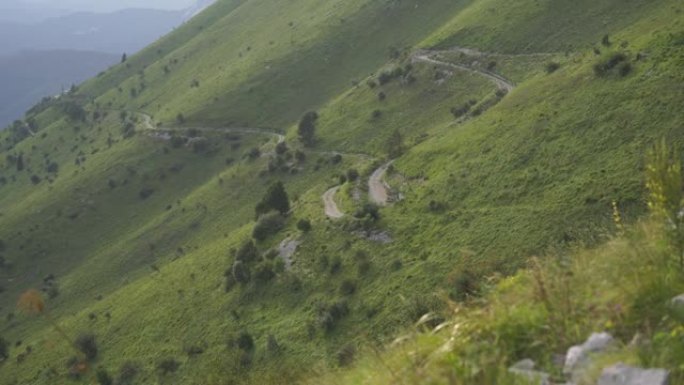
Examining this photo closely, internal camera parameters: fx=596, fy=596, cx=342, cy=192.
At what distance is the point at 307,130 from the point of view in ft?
432

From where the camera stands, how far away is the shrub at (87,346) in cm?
8400

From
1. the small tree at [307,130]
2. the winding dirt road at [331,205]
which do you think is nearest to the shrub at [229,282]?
the winding dirt road at [331,205]

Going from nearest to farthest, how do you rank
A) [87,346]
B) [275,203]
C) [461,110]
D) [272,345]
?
[272,345] < [87,346] < [275,203] < [461,110]

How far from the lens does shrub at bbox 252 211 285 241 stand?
8688 centimetres

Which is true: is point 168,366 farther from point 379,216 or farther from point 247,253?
point 379,216

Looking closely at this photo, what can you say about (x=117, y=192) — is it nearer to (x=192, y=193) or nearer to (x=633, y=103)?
(x=192, y=193)

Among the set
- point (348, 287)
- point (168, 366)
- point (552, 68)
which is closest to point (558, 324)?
point (348, 287)

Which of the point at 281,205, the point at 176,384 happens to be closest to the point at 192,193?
the point at 281,205

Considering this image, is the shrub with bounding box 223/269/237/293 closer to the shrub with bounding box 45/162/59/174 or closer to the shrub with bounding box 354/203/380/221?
the shrub with bounding box 354/203/380/221

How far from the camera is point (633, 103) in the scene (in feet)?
212

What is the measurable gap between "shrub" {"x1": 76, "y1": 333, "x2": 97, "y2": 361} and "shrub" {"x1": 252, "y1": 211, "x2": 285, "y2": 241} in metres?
27.7

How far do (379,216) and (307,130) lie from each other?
201ft

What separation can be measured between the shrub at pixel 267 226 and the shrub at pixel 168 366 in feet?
74.5

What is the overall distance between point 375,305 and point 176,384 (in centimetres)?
2485
